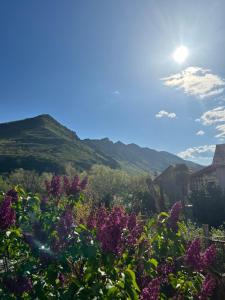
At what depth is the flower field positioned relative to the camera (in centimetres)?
328

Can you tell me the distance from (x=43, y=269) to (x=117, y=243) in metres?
0.98

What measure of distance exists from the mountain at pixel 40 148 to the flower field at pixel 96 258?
90159mm

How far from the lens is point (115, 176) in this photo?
49594 mm

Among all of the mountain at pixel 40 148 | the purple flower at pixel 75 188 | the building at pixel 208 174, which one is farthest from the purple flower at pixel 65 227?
the mountain at pixel 40 148

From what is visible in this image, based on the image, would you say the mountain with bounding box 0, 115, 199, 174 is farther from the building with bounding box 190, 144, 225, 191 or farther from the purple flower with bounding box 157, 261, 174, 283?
the purple flower with bounding box 157, 261, 174, 283

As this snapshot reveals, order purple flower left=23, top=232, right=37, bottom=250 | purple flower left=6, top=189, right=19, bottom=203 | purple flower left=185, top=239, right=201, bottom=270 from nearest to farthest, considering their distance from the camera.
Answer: purple flower left=185, top=239, right=201, bottom=270 < purple flower left=23, top=232, right=37, bottom=250 < purple flower left=6, top=189, right=19, bottom=203

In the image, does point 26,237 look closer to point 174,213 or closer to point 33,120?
point 174,213

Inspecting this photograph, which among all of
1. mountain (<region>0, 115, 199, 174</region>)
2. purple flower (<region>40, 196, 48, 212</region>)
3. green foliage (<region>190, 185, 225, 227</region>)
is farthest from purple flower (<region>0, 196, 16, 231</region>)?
mountain (<region>0, 115, 199, 174</region>)

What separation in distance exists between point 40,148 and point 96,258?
12194cm

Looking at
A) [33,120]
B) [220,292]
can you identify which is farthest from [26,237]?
[33,120]

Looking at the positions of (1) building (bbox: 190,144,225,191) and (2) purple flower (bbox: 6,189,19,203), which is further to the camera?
(1) building (bbox: 190,144,225,191)

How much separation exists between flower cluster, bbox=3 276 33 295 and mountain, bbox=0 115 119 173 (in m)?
90.5

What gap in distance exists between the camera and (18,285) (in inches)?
144

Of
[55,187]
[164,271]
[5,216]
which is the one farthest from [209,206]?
[5,216]
